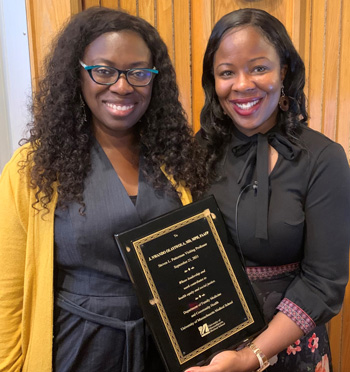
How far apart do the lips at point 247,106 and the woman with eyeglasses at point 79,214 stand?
251 mm

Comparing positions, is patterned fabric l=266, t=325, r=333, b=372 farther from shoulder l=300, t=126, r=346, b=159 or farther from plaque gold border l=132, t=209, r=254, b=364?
shoulder l=300, t=126, r=346, b=159

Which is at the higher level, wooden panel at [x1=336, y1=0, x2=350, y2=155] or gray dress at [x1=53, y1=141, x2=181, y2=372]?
wooden panel at [x1=336, y1=0, x2=350, y2=155]

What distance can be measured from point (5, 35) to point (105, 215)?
972 mm

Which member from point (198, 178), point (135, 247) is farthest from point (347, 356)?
point (135, 247)

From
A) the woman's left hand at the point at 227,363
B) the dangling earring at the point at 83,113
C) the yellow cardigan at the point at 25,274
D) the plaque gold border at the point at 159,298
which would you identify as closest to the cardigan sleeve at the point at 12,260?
the yellow cardigan at the point at 25,274

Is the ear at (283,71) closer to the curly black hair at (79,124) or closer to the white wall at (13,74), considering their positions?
the curly black hair at (79,124)

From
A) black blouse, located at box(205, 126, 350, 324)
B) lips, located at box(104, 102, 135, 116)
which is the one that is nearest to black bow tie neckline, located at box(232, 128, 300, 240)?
black blouse, located at box(205, 126, 350, 324)

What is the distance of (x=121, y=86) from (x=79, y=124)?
17cm

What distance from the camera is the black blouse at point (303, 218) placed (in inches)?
42.4

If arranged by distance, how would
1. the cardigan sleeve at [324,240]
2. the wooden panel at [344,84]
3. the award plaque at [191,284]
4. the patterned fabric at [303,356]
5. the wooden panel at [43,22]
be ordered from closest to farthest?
the award plaque at [191,284]
the cardigan sleeve at [324,240]
the patterned fabric at [303,356]
the wooden panel at [43,22]
the wooden panel at [344,84]

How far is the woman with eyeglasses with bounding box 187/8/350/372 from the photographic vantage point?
42.4 inches

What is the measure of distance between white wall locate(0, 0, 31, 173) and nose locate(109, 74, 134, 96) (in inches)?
24.9

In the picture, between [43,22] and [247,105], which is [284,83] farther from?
[43,22]

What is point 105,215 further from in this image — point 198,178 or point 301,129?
point 301,129
